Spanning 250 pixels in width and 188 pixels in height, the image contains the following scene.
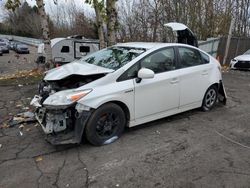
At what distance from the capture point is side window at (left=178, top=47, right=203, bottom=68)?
5.62m

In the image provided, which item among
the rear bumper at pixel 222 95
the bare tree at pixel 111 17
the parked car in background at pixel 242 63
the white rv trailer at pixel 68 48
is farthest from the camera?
the white rv trailer at pixel 68 48

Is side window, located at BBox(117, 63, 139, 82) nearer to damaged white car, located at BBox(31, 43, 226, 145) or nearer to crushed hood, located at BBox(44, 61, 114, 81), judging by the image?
damaged white car, located at BBox(31, 43, 226, 145)

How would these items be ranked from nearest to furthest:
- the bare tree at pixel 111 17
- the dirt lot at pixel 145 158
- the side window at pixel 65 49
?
the dirt lot at pixel 145 158 → the bare tree at pixel 111 17 → the side window at pixel 65 49

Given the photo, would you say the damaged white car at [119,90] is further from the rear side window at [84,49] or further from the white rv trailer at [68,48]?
the rear side window at [84,49]

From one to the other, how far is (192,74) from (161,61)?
80 centimetres

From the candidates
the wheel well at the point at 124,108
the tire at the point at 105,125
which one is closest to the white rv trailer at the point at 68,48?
the wheel well at the point at 124,108

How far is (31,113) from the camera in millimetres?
5867

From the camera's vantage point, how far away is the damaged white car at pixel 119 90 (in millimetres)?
4215

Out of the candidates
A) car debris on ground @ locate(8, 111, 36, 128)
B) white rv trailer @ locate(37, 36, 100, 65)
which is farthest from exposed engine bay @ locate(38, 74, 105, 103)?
white rv trailer @ locate(37, 36, 100, 65)

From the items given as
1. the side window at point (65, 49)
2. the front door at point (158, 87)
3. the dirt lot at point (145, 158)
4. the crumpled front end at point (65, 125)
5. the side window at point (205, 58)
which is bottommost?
the dirt lot at point (145, 158)

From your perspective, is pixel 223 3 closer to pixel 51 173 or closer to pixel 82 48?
pixel 82 48

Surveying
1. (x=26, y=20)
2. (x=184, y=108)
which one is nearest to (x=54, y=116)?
(x=184, y=108)

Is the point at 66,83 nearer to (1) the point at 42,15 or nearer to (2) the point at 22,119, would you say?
(2) the point at 22,119

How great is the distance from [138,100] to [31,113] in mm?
2447
